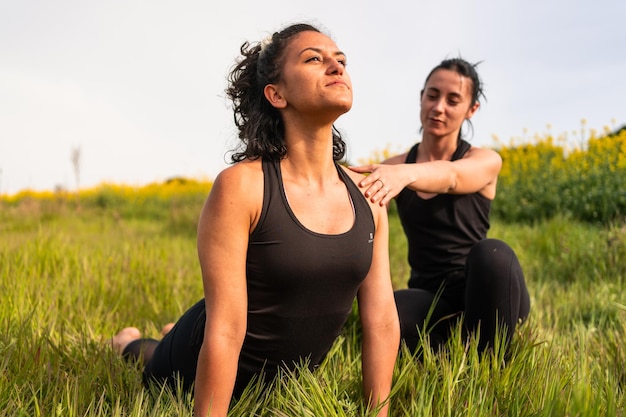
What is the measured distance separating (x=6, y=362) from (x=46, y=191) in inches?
723

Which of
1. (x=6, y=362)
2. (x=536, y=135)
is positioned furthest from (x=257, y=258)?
(x=536, y=135)

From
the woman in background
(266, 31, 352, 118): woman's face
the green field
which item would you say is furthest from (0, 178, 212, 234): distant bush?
(266, 31, 352, 118): woman's face

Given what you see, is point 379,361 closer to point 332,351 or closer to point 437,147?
point 332,351

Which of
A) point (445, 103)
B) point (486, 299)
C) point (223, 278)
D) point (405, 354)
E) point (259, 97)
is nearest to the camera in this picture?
point (223, 278)

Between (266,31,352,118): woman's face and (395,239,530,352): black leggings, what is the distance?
1.20 meters

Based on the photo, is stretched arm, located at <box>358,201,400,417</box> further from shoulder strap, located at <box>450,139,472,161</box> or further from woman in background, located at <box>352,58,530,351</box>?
shoulder strap, located at <box>450,139,472,161</box>

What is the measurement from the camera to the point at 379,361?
234 centimetres

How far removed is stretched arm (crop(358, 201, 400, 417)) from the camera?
2.34m

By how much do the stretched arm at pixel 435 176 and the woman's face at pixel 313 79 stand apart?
15.8 inches

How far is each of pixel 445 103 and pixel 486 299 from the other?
1059 millimetres

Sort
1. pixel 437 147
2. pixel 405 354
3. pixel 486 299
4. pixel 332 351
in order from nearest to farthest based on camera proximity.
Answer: pixel 405 354, pixel 332 351, pixel 486 299, pixel 437 147

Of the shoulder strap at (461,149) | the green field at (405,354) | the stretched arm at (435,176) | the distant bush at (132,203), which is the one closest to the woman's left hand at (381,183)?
the stretched arm at (435,176)

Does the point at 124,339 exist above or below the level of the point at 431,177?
below

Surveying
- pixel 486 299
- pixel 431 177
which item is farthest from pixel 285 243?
pixel 486 299
